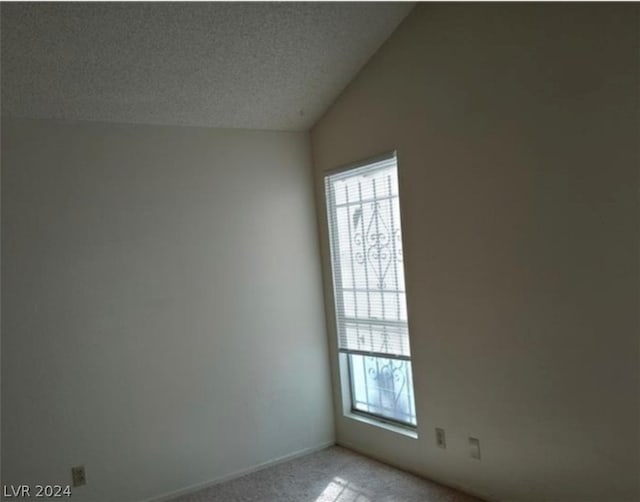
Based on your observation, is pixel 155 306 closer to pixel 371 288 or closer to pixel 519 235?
pixel 371 288

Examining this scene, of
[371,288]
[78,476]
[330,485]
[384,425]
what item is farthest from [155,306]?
[384,425]

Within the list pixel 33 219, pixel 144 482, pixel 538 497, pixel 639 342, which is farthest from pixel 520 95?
pixel 144 482

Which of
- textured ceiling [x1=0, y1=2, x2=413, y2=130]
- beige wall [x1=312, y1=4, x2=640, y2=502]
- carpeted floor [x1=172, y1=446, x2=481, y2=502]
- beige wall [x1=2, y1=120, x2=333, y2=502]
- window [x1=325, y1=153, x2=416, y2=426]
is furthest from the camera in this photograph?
window [x1=325, y1=153, x2=416, y2=426]

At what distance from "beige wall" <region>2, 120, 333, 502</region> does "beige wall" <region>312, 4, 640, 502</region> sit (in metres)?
0.89

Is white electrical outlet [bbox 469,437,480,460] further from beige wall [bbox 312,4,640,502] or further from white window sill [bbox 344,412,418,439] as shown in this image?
white window sill [bbox 344,412,418,439]

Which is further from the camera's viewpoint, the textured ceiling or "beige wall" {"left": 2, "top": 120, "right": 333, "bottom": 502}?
"beige wall" {"left": 2, "top": 120, "right": 333, "bottom": 502}

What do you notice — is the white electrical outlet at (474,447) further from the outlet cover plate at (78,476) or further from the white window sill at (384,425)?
the outlet cover plate at (78,476)

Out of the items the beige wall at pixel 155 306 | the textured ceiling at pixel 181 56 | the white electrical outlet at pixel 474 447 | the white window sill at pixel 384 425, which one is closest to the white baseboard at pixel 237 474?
the beige wall at pixel 155 306

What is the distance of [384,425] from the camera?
3.74m

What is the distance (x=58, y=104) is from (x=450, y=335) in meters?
2.62

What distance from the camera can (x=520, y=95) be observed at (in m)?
2.68

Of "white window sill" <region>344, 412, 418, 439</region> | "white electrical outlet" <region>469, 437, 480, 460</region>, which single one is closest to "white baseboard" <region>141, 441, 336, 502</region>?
"white window sill" <region>344, 412, 418, 439</region>

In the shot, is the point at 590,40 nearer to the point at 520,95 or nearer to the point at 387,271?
the point at 520,95

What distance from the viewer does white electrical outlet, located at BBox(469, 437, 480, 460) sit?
3.08 meters
